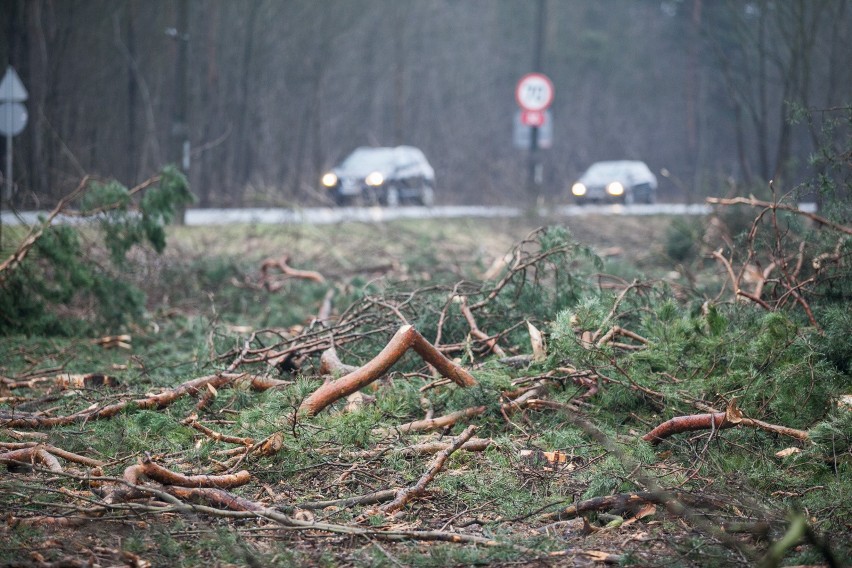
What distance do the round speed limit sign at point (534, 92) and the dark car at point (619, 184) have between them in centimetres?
398

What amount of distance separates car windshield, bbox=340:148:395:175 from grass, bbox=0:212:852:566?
50.9 feet

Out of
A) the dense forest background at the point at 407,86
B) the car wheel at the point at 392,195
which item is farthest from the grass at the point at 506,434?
the car wheel at the point at 392,195

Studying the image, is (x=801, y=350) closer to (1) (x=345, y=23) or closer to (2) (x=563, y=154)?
(1) (x=345, y=23)

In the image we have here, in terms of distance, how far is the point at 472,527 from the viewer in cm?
361

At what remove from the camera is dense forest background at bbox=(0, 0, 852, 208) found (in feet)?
57.9

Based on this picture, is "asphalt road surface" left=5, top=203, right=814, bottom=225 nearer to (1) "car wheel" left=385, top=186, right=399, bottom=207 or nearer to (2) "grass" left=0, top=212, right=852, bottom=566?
(1) "car wheel" left=385, top=186, right=399, bottom=207

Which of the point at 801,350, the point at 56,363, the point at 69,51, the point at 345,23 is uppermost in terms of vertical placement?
the point at 345,23

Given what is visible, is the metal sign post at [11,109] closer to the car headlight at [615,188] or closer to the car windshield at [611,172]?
the car headlight at [615,188]

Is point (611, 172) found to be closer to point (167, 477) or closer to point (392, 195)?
point (392, 195)

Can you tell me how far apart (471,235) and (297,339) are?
902 centimetres

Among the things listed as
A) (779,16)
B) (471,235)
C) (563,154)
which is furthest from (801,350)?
(563,154)

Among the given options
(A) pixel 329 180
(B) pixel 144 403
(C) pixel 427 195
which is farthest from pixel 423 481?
(C) pixel 427 195

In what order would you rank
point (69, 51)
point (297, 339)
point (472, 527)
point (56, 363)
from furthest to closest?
point (69, 51)
point (56, 363)
point (297, 339)
point (472, 527)

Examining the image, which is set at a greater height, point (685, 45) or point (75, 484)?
point (685, 45)
